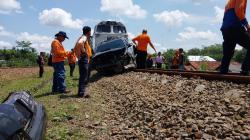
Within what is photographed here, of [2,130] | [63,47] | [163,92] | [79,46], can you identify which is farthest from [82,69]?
[2,130]

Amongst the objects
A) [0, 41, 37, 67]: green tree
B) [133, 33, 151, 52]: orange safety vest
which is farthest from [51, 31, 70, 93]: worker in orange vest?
[0, 41, 37, 67]: green tree

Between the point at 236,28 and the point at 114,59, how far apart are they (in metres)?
10.7

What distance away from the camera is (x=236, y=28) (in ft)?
32.8

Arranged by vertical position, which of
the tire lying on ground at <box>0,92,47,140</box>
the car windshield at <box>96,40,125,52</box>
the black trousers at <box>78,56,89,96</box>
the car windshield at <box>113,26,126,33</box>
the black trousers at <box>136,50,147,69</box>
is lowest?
the tire lying on ground at <box>0,92,47,140</box>

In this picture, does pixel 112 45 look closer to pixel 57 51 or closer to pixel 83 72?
pixel 57 51

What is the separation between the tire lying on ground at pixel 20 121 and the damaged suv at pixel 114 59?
1307cm

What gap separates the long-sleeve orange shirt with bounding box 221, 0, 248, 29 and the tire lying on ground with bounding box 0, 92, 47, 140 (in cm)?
512

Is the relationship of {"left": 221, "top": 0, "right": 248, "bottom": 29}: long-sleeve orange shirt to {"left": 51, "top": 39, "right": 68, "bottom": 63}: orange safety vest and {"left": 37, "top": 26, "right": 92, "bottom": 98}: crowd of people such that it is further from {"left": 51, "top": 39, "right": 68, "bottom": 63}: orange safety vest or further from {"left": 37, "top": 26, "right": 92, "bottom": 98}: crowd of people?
{"left": 51, "top": 39, "right": 68, "bottom": 63}: orange safety vest

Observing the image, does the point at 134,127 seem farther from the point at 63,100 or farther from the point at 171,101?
the point at 63,100

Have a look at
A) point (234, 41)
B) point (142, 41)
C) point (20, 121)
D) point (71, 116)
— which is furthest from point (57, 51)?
point (20, 121)

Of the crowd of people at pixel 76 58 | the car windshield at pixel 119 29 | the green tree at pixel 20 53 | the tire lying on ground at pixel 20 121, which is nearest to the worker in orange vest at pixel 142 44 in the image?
the crowd of people at pixel 76 58

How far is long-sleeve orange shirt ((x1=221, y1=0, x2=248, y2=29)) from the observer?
977cm

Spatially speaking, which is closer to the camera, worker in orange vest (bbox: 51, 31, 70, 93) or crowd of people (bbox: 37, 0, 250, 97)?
crowd of people (bbox: 37, 0, 250, 97)

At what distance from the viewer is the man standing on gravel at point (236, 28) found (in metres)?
9.80
